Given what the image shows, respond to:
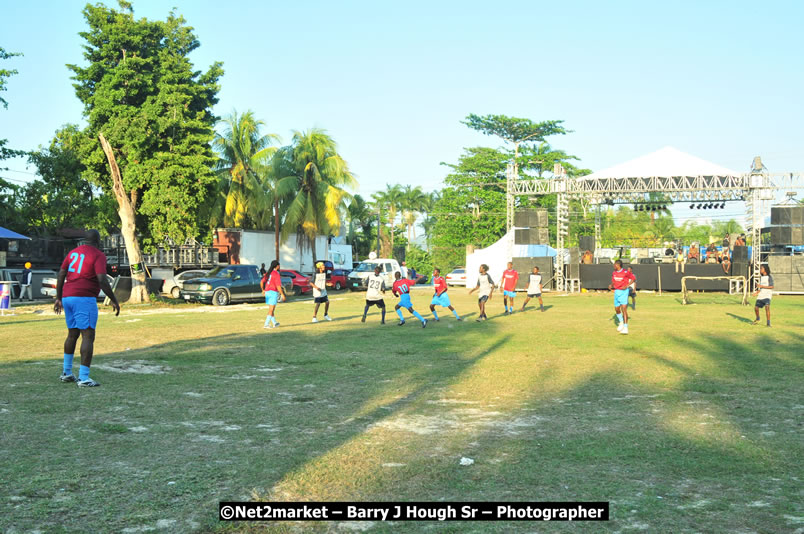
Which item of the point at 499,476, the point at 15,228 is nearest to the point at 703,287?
the point at 499,476

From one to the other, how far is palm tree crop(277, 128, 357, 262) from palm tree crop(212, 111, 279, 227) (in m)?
1.51

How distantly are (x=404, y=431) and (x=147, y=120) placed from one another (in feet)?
72.9

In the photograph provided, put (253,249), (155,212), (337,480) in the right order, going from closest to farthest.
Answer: (337,480) → (155,212) → (253,249)

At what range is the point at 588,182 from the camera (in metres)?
32.9

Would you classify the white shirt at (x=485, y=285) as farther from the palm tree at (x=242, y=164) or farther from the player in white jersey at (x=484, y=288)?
the palm tree at (x=242, y=164)

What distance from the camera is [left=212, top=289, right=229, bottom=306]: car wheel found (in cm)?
2551

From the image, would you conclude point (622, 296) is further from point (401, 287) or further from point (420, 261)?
point (420, 261)

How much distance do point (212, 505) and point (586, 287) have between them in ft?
102

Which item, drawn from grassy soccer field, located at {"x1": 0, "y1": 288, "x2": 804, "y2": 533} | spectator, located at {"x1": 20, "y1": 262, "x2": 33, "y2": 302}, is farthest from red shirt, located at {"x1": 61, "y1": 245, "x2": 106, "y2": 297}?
spectator, located at {"x1": 20, "y1": 262, "x2": 33, "y2": 302}

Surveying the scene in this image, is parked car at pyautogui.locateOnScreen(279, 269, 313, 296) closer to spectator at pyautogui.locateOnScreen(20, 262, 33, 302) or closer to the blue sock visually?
spectator at pyautogui.locateOnScreen(20, 262, 33, 302)

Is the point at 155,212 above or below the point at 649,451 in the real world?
above

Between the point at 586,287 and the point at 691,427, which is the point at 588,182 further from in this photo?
the point at 691,427

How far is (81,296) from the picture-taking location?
842 centimetres

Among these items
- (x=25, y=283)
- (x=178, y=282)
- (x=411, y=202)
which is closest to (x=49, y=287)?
(x=25, y=283)
